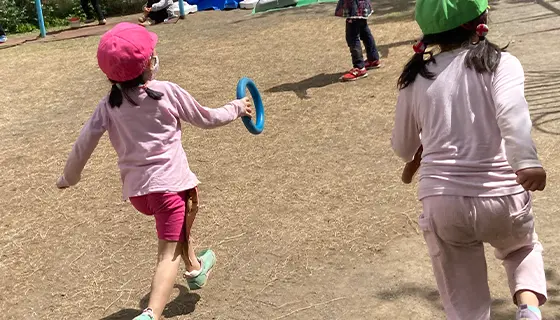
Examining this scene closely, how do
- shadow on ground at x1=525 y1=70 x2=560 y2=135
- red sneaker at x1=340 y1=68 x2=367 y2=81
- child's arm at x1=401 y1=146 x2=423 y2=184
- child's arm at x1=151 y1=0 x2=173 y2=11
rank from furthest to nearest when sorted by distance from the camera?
child's arm at x1=151 y1=0 x2=173 y2=11 < red sneaker at x1=340 y1=68 x2=367 y2=81 < shadow on ground at x1=525 y1=70 x2=560 y2=135 < child's arm at x1=401 y1=146 x2=423 y2=184

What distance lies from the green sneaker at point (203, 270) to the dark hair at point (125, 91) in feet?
3.40

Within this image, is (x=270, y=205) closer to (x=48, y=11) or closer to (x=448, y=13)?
(x=448, y=13)

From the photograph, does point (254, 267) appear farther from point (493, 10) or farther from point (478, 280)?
point (493, 10)

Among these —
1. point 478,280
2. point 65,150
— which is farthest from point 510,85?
point 65,150

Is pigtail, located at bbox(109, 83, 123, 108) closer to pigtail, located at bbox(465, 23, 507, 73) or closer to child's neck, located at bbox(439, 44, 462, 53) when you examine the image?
child's neck, located at bbox(439, 44, 462, 53)

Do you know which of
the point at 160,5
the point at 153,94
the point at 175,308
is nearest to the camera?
the point at 153,94

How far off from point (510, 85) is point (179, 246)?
1.85 meters

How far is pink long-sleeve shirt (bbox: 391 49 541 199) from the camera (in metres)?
2.45

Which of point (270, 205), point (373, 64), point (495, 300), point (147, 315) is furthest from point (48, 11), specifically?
point (495, 300)

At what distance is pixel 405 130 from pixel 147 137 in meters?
1.26

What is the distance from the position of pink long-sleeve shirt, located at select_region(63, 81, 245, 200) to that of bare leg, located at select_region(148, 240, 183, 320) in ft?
1.00

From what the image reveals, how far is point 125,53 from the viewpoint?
3197 mm

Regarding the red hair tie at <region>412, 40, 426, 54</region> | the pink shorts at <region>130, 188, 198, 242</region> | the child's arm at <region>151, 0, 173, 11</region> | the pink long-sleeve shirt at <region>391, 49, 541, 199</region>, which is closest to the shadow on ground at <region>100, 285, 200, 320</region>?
the pink shorts at <region>130, 188, 198, 242</region>

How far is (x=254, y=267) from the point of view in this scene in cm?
414
